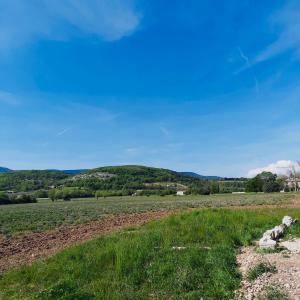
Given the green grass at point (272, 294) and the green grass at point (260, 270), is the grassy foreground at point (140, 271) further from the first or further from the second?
the green grass at point (272, 294)

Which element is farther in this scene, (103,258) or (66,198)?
(66,198)

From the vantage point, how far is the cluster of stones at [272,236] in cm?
1189

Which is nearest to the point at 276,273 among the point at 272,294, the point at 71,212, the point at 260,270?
the point at 260,270

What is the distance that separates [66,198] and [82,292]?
400 ft

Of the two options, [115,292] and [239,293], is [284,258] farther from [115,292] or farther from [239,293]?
[115,292]

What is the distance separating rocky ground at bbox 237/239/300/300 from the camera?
7.74 m

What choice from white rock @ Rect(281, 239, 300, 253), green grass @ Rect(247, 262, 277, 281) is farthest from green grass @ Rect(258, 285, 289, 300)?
white rock @ Rect(281, 239, 300, 253)

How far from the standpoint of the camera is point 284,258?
10594 mm

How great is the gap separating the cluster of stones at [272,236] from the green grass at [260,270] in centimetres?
256

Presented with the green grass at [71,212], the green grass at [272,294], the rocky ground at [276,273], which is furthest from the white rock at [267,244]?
the green grass at [71,212]

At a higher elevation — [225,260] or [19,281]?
[225,260]

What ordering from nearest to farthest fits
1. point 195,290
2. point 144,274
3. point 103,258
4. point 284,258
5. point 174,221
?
1. point 195,290
2. point 144,274
3. point 284,258
4. point 103,258
5. point 174,221

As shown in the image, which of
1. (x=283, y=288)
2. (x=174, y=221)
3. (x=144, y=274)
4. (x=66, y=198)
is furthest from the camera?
(x=66, y=198)

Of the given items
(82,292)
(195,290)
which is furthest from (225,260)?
(82,292)
